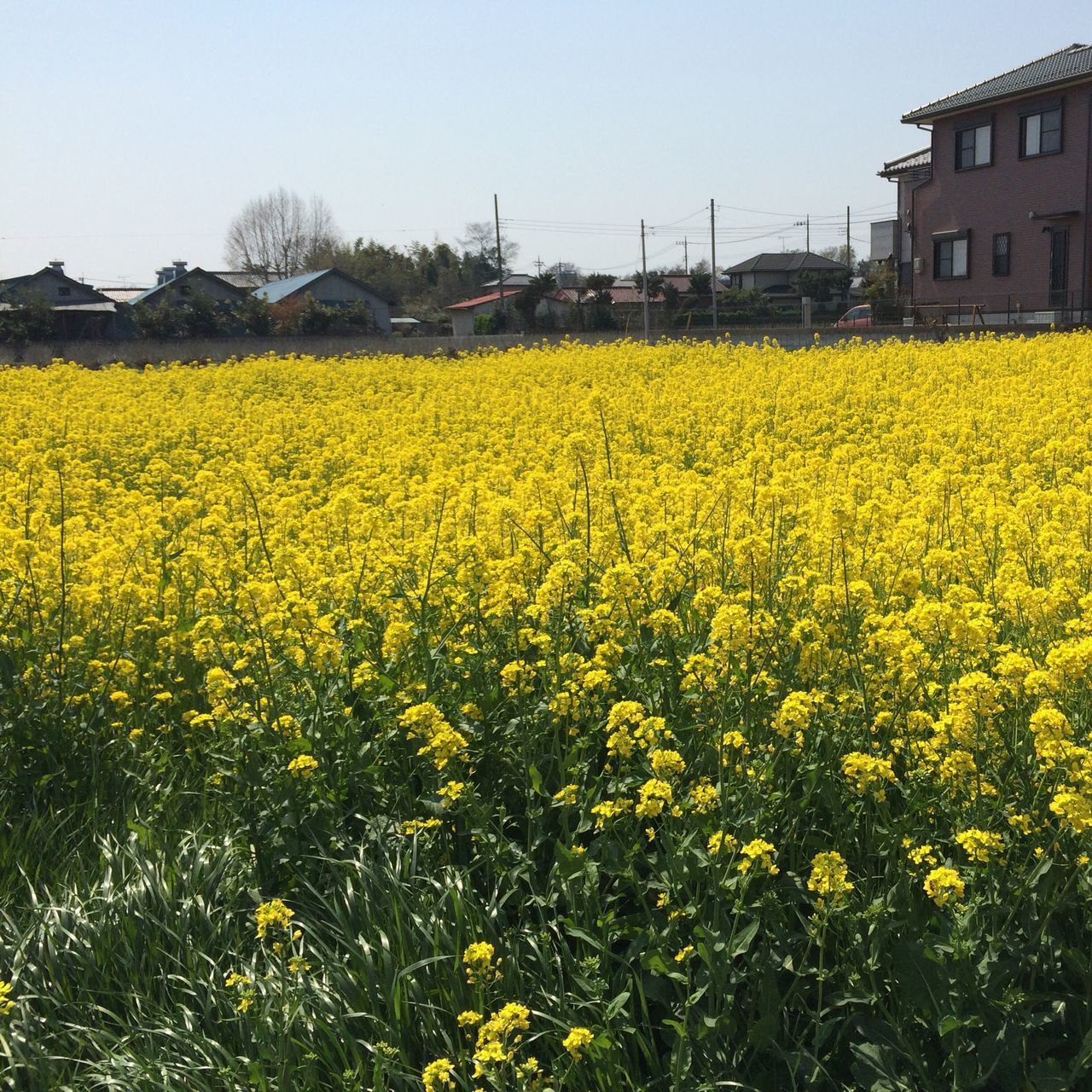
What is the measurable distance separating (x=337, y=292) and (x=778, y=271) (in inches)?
1281

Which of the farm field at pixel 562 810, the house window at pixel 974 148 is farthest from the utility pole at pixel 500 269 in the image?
the farm field at pixel 562 810

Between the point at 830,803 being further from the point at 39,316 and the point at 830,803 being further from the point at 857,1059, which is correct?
the point at 39,316

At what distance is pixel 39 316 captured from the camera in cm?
4222

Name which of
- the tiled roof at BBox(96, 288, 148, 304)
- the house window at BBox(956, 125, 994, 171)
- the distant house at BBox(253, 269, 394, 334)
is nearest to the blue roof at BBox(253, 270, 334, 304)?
the distant house at BBox(253, 269, 394, 334)

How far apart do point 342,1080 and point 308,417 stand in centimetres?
1254

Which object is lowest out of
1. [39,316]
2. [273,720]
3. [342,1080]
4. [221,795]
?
[342,1080]

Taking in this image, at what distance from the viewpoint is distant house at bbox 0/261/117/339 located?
172 feet

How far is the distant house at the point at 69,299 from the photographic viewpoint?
2061 inches

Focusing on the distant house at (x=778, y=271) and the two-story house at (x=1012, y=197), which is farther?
the distant house at (x=778, y=271)

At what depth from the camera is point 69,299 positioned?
67.2 m

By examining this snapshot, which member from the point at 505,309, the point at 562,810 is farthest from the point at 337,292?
the point at 562,810

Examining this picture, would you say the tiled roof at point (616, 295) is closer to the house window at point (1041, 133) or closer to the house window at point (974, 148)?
the house window at point (974, 148)

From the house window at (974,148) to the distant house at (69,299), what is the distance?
3533 centimetres

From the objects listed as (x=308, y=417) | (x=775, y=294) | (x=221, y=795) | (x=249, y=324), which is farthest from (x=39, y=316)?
(x=775, y=294)
